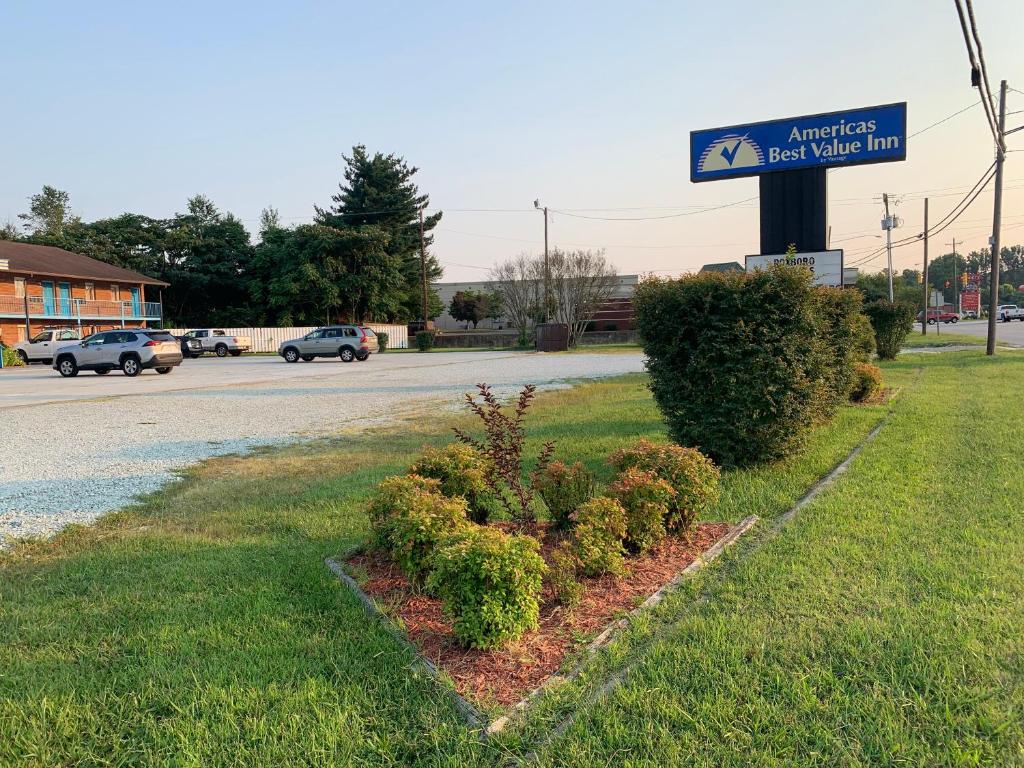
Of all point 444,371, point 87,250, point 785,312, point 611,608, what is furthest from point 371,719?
point 87,250

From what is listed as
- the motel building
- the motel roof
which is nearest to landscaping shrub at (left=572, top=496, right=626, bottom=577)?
the motel building

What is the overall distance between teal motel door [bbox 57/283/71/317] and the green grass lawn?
4237 cm

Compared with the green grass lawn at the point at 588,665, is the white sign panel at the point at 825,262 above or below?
above

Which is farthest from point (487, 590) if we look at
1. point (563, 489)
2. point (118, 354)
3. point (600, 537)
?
point (118, 354)

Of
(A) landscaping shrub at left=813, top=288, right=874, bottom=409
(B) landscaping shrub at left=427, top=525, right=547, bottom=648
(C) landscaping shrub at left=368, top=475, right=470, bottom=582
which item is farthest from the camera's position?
(A) landscaping shrub at left=813, top=288, right=874, bottom=409

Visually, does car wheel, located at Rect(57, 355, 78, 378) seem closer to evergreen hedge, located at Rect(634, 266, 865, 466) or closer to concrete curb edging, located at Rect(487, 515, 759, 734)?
evergreen hedge, located at Rect(634, 266, 865, 466)

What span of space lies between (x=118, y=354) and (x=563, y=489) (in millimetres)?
23558

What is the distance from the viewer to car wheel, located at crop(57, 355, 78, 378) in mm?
23766

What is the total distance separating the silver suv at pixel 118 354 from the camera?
76.6 feet

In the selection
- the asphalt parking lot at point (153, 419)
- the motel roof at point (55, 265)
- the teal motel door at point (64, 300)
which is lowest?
the asphalt parking lot at point (153, 419)

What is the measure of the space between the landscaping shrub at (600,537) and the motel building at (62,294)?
40.3 meters

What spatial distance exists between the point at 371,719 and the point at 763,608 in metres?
2.05

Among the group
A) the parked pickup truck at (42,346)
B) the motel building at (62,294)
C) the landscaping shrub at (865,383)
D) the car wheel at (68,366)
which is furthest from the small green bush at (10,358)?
the landscaping shrub at (865,383)

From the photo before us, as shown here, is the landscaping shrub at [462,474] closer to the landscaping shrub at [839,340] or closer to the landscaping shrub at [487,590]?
the landscaping shrub at [487,590]
